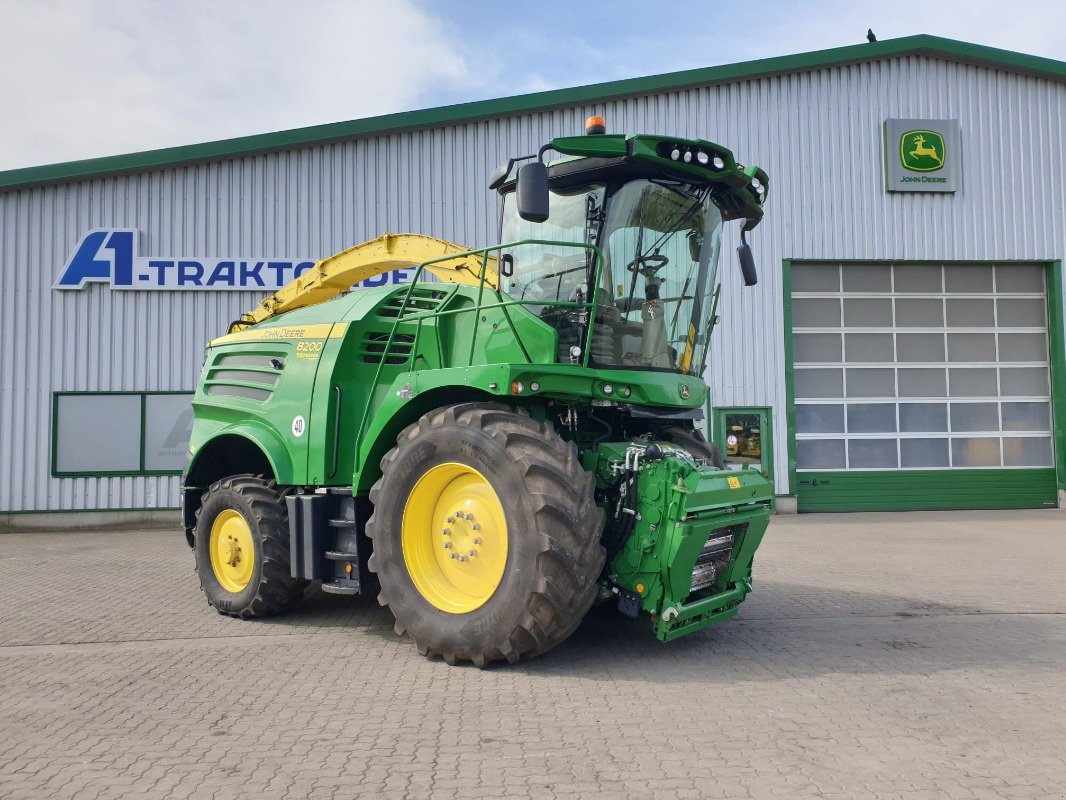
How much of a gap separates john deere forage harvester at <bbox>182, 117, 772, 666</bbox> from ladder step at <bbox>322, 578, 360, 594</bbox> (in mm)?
45

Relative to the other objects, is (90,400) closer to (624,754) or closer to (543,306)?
(543,306)

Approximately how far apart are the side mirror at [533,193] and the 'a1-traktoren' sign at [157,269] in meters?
9.74

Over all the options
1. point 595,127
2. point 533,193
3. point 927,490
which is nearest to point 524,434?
point 533,193

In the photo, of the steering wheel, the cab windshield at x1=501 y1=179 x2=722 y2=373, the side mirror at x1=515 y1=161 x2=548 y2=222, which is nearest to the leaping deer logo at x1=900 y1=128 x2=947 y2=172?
the cab windshield at x1=501 y1=179 x2=722 y2=373

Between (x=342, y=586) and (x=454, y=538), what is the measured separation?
1.22 meters

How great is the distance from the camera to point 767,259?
627 inches

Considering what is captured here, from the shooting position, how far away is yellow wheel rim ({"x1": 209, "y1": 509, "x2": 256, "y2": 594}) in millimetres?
7035

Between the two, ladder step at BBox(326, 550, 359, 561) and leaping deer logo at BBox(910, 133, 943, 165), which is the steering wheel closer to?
ladder step at BBox(326, 550, 359, 561)

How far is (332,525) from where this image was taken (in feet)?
21.1

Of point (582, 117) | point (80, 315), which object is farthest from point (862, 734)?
point (80, 315)

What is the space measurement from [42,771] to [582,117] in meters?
14.1

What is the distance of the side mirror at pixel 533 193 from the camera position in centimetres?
519

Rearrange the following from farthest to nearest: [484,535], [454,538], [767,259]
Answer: [767,259] → [454,538] → [484,535]

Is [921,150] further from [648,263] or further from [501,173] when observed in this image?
[501,173]
